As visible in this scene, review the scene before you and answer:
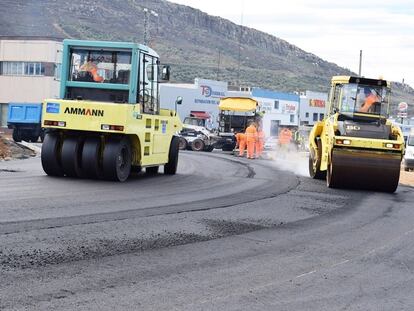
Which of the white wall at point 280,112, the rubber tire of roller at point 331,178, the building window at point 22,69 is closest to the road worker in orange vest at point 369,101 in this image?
the rubber tire of roller at point 331,178

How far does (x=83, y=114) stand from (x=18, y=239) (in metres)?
7.08

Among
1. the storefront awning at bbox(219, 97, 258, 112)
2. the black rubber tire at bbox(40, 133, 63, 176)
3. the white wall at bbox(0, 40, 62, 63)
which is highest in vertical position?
the white wall at bbox(0, 40, 62, 63)

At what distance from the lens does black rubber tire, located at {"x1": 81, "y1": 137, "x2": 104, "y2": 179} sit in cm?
1471

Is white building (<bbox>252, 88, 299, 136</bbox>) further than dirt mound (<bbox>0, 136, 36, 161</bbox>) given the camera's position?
Yes

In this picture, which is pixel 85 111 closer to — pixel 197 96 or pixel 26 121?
pixel 26 121

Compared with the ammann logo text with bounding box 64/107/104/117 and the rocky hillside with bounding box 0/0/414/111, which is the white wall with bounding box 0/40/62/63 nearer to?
the rocky hillside with bounding box 0/0/414/111

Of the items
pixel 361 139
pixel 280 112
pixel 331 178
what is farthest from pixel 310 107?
pixel 361 139

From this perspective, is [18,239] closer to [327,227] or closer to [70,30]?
[327,227]

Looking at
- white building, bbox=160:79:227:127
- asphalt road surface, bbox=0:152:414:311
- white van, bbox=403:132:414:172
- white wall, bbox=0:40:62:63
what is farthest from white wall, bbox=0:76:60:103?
asphalt road surface, bbox=0:152:414:311

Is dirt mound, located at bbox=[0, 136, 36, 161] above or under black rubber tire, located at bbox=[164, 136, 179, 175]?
under

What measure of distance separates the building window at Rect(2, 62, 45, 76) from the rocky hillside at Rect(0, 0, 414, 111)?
24.7 metres

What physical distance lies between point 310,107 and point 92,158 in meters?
73.4

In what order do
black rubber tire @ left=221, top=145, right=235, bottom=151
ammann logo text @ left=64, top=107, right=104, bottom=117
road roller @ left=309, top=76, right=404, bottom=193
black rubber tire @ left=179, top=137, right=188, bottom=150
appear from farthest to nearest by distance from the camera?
1. black rubber tire @ left=221, top=145, right=235, bottom=151
2. black rubber tire @ left=179, top=137, right=188, bottom=150
3. road roller @ left=309, top=76, right=404, bottom=193
4. ammann logo text @ left=64, top=107, right=104, bottom=117

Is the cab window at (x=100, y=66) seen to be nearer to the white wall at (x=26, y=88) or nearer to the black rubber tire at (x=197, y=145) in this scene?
the black rubber tire at (x=197, y=145)
